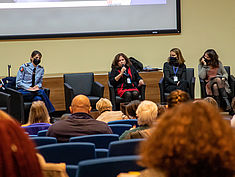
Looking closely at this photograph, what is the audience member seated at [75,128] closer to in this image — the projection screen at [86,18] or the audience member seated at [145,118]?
the audience member seated at [145,118]

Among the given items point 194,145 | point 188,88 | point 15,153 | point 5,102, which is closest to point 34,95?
point 5,102

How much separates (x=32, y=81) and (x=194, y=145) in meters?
5.95

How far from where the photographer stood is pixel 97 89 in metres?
7.14

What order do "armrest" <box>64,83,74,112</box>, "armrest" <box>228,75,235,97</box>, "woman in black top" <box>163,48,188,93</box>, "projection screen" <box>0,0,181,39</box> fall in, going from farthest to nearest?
1. "projection screen" <box>0,0,181,39</box>
2. "armrest" <box>228,75,235,97</box>
3. "woman in black top" <box>163,48,188,93</box>
4. "armrest" <box>64,83,74,112</box>

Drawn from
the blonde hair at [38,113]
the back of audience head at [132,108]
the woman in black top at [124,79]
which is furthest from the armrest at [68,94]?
the back of audience head at [132,108]

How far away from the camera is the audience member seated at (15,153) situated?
3.73 feet

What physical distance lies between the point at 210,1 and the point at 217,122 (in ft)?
26.9

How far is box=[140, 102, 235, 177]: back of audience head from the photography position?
1.13 m

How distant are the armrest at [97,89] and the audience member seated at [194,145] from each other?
19.0 feet

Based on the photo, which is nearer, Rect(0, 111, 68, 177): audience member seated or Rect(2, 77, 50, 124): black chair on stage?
Rect(0, 111, 68, 177): audience member seated

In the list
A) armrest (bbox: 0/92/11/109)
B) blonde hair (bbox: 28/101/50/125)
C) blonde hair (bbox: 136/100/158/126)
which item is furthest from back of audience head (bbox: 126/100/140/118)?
armrest (bbox: 0/92/11/109)

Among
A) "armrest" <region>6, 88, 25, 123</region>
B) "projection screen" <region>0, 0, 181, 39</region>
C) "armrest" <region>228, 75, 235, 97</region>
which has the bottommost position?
"armrest" <region>6, 88, 25, 123</region>

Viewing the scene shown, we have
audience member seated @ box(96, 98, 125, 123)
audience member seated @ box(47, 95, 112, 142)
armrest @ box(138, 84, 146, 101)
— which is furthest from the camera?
armrest @ box(138, 84, 146, 101)

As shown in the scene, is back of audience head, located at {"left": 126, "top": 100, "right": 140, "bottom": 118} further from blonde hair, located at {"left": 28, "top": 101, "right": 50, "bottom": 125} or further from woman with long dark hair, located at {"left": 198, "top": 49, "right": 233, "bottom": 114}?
woman with long dark hair, located at {"left": 198, "top": 49, "right": 233, "bottom": 114}
